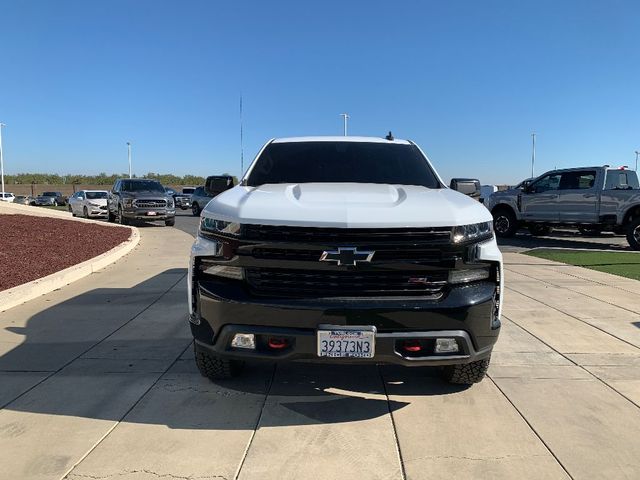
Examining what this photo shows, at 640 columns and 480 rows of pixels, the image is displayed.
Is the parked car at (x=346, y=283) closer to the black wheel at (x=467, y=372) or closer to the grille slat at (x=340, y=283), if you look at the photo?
the grille slat at (x=340, y=283)

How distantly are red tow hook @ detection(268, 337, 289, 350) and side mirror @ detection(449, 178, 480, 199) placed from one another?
245 cm

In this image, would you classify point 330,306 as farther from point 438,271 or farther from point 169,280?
point 169,280

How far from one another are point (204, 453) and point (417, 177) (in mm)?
2933

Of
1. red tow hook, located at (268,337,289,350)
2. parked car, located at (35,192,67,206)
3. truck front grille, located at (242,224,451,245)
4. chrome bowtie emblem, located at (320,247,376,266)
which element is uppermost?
truck front grille, located at (242,224,451,245)

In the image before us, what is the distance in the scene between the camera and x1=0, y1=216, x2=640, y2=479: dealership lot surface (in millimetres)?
2830

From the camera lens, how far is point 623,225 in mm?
14203

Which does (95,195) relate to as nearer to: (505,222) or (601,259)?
(505,222)

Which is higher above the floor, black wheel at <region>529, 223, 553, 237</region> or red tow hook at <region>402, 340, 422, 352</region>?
red tow hook at <region>402, 340, 422, 352</region>

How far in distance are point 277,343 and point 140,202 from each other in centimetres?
1696

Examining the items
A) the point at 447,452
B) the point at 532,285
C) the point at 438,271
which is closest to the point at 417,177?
the point at 438,271

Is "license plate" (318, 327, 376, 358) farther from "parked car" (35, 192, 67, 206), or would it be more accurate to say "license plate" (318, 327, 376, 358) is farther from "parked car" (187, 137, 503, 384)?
"parked car" (35, 192, 67, 206)

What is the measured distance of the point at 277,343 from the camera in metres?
3.11

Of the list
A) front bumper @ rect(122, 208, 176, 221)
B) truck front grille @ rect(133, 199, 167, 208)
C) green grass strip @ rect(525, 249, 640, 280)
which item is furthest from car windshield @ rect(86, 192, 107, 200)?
green grass strip @ rect(525, 249, 640, 280)

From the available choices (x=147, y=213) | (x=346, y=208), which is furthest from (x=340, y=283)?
(x=147, y=213)
